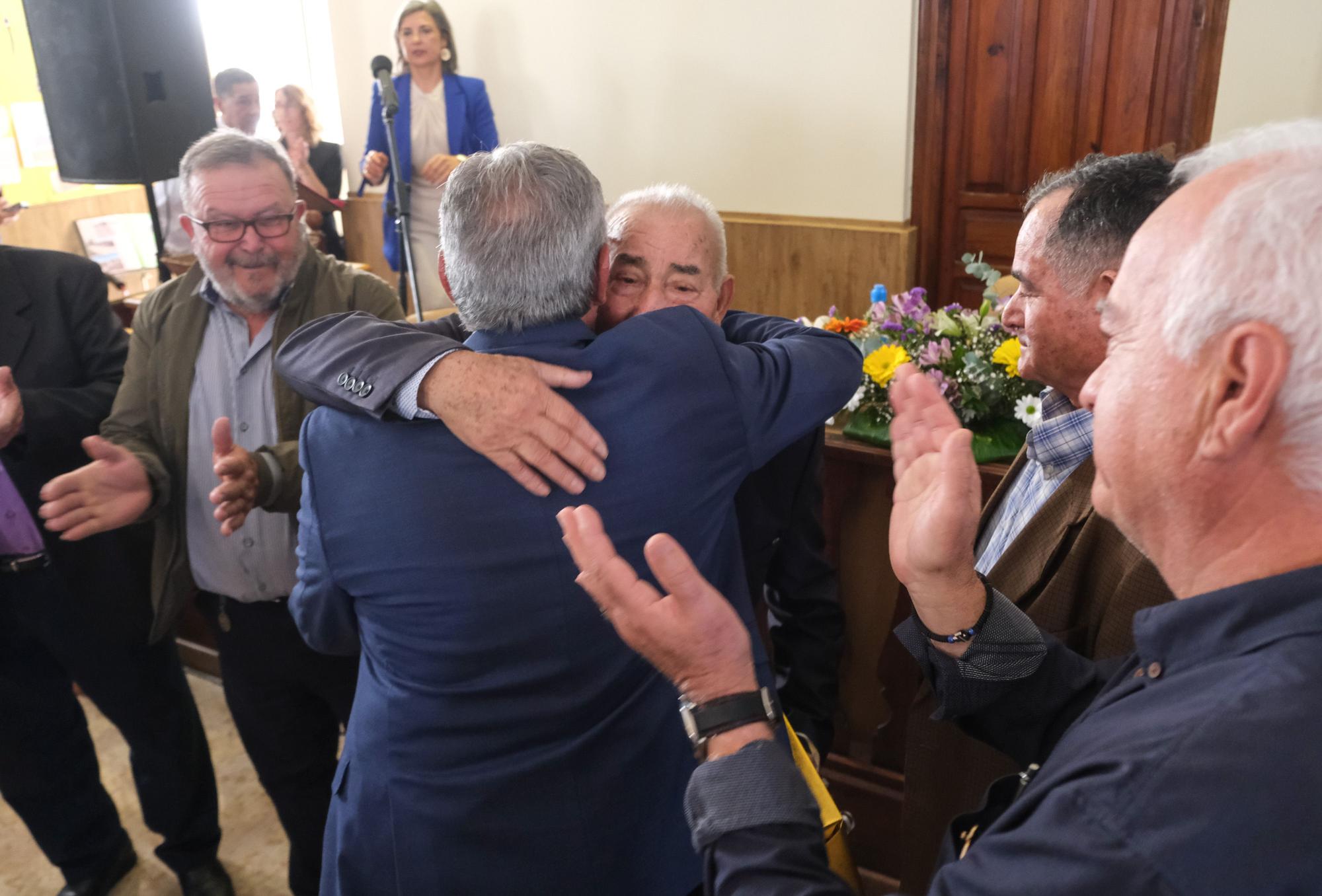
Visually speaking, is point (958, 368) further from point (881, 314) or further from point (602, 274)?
point (602, 274)

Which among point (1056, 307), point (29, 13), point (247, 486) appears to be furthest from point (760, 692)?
point (29, 13)

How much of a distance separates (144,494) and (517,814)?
1081 mm

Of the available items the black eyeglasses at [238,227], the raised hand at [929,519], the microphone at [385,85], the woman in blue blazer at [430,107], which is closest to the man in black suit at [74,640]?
the black eyeglasses at [238,227]

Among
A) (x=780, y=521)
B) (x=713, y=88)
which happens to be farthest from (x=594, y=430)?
(x=713, y=88)

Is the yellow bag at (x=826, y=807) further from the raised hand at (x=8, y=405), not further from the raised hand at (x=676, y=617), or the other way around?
the raised hand at (x=8, y=405)

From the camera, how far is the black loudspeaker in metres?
3.28

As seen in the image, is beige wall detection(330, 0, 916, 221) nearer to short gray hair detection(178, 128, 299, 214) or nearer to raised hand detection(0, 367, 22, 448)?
short gray hair detection(178, 128, 299, 214)

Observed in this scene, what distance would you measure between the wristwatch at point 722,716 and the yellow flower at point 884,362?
123 cm

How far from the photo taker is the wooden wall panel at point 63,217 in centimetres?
539

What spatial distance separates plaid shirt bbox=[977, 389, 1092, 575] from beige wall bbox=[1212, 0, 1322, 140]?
323 cm

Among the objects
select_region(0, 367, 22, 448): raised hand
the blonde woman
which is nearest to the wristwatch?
select_region(0, 367, 22, 448): raised hand

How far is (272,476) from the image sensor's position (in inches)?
68.3

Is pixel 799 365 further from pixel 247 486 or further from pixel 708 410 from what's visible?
pixel 247 486

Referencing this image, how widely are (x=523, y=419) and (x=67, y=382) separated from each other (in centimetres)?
152
